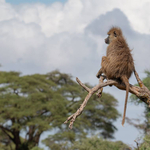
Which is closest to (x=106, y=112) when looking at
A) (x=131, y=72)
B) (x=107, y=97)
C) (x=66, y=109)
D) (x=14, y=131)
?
(x=107, y=97)

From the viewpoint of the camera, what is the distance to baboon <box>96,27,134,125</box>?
17.3 feet

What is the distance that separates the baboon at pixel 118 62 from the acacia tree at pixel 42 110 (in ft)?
55.2

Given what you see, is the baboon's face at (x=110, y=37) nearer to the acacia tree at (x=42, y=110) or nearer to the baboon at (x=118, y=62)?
the baboon at (x=118, y=62)

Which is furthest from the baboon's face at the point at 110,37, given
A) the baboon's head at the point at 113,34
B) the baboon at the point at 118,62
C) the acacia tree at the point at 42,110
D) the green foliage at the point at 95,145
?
the acacia tree at the point at 42,110

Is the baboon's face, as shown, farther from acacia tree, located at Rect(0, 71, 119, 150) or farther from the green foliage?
acacia tree, located at Rect(0, 71, 119, 150)

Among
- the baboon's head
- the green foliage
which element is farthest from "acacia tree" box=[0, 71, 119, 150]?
the baboon's head

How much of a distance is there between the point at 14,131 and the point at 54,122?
3.02 metres

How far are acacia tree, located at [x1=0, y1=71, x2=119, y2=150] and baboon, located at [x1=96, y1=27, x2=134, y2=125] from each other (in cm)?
1682

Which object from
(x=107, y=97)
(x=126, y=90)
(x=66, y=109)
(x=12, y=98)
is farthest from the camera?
(x=107, y=97)

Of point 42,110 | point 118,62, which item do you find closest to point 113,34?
point 118,62

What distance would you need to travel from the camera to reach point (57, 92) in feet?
82.5

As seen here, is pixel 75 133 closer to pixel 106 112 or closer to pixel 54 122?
pixel 54 122

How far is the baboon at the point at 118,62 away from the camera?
5270 mm

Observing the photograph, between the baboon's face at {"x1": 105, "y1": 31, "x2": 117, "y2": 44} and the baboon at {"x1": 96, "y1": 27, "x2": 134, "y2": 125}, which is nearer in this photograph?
the baboon at {"x1": 96, "y1": 27, "x2": 134, "y2": 125}
